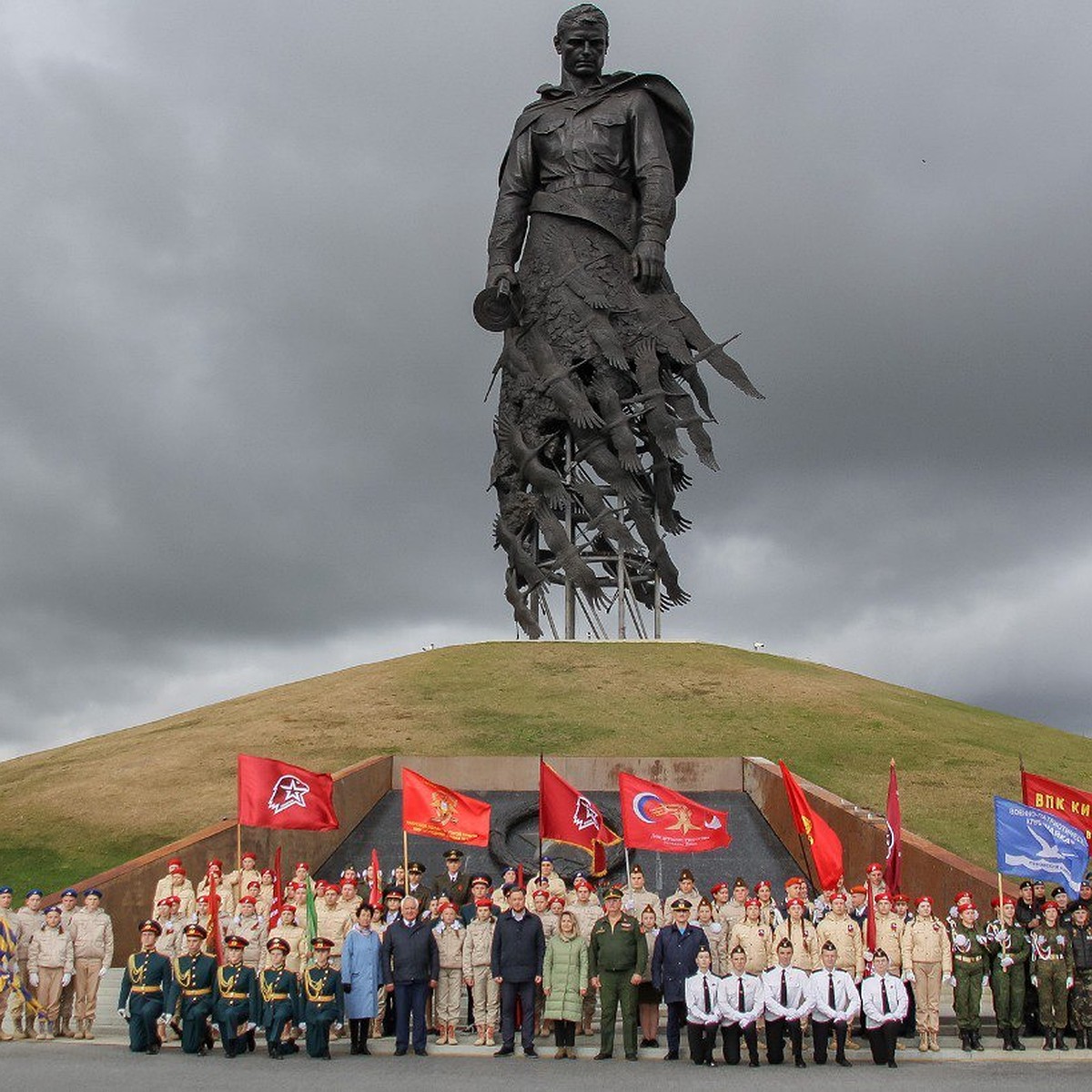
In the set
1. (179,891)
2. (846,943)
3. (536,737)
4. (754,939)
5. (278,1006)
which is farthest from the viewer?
(536,737)

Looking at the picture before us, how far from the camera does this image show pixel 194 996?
10070 millimetres

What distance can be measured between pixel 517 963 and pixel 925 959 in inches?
135

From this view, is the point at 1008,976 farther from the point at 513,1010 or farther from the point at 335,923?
the point at 335,923

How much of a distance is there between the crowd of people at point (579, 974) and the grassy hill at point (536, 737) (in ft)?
22.8

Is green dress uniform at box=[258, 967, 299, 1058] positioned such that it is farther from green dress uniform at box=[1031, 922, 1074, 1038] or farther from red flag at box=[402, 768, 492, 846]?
green dress uniform at box=[1031, 922, 1074, 1038]

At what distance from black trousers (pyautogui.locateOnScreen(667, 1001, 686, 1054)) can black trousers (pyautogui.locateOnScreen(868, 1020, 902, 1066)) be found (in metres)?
1.49

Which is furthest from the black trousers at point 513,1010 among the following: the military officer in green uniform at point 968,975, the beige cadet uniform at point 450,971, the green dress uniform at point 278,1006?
the military officer in green uniform at point 968,975

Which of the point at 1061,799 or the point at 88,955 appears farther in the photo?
the point at 1061,799

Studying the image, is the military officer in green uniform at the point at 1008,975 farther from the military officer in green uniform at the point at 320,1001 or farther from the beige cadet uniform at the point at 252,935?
the beige cadet uniform at the point at 252,935

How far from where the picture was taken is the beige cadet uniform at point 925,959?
34.3 ft

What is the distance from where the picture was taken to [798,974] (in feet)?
32.1

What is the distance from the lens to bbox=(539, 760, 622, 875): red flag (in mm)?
11602

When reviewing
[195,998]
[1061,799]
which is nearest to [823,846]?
[1061,799]

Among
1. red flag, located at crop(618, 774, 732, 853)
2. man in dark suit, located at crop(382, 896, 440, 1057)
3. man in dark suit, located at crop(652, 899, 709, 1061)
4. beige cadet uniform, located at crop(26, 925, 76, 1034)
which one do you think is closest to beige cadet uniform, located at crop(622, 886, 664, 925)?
red flag, located at crop(618, 774, 732, 853)
